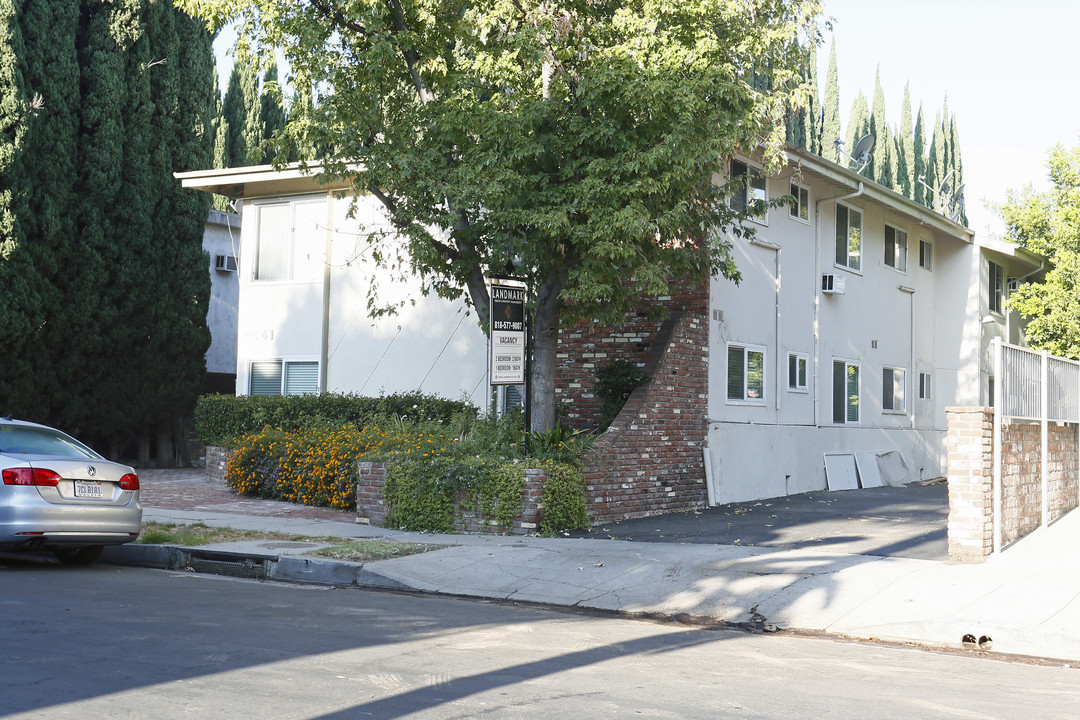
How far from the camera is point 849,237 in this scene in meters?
23.1

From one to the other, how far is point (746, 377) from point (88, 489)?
38.1ft

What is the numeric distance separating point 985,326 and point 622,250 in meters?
17.5

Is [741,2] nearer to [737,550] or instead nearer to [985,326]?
[737,550]

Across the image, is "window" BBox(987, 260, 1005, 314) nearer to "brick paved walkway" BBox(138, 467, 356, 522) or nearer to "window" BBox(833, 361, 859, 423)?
"window" BBox(833, 361, 859, 423)

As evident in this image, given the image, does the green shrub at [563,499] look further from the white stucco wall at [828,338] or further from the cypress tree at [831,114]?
the cypress tree at [831,114]

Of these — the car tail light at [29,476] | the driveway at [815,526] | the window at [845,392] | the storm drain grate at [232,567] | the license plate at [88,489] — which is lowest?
the storm drain grate at [232,567]

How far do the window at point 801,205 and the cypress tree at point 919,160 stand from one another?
120 ft

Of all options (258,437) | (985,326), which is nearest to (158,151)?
(258,437)

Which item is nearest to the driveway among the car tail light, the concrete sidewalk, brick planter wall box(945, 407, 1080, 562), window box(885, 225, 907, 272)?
brick planter wall box(945, 407, 1080, 562)

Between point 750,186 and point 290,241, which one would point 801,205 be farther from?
point 290,241

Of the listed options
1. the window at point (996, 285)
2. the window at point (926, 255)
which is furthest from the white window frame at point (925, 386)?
the window at point (996, 285)

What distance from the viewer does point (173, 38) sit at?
23703 mm

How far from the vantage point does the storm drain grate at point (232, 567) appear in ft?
37.1

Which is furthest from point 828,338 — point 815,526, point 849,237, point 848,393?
point 815,526
